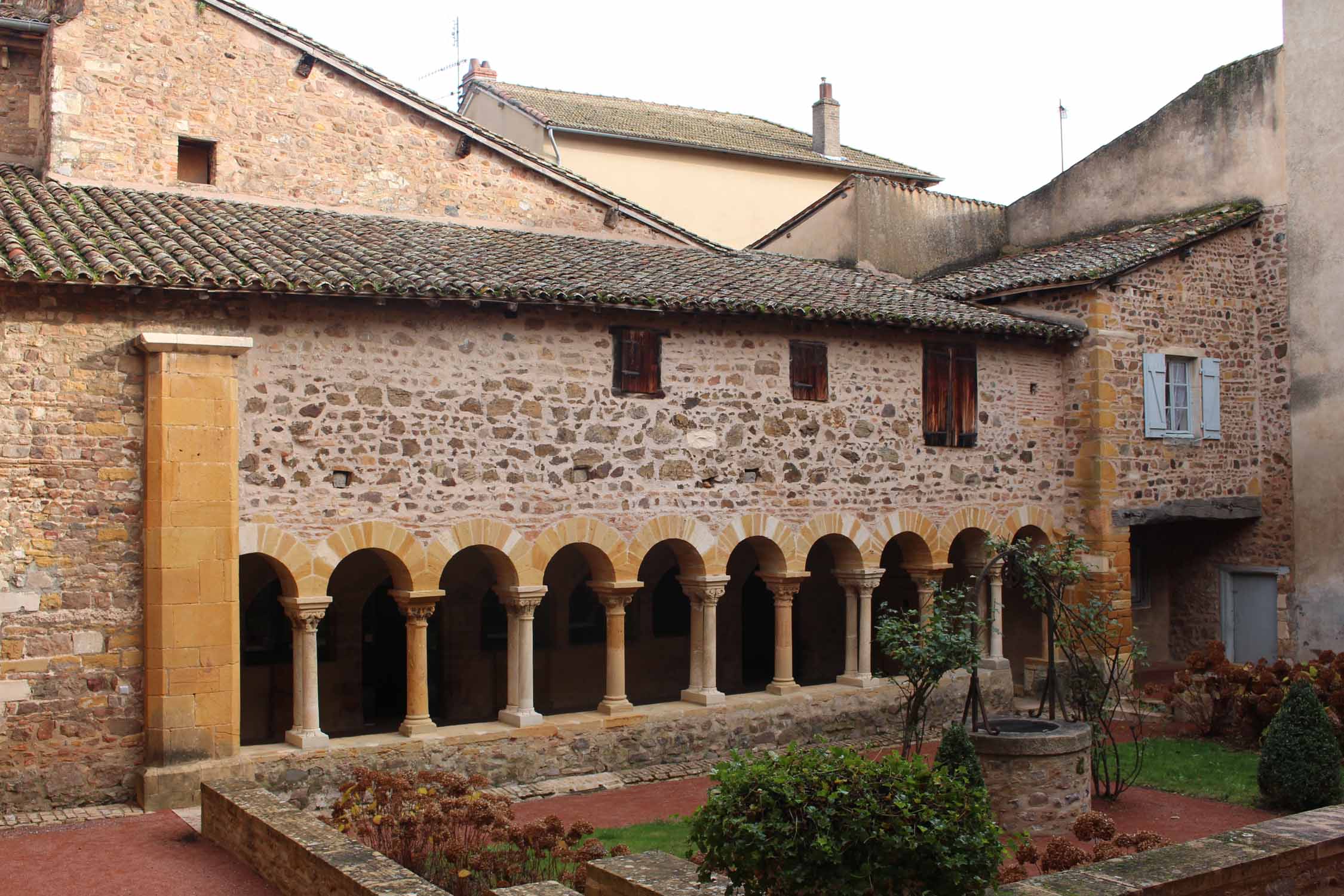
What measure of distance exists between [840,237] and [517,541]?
1006 cm

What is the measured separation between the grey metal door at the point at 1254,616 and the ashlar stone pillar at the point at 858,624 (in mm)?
6620

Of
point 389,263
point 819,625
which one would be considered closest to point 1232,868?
point 389,263

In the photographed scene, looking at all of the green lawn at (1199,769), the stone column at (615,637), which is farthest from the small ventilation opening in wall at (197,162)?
the green lawn at (1199,769)

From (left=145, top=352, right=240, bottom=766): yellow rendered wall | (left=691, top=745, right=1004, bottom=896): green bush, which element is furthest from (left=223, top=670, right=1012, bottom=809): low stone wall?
(left=691, top=745, right=1004, bottom=896): green bush

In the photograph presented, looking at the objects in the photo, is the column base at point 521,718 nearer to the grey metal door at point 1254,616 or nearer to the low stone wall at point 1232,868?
the low stone wall at point 1232,868

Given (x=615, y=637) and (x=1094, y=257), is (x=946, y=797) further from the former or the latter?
(x=1094, y=257)

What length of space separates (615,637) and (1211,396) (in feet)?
31.4

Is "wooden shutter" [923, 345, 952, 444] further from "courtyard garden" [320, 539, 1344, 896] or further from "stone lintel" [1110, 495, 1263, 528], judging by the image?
"stone lintel" [1110, 495, 1263, 528]

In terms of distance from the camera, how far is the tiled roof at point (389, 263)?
459 inches

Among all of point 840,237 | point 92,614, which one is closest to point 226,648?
point 92,614

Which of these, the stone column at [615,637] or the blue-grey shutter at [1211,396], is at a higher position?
the blue-grey shutter at [1211,396]

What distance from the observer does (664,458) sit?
14312mm

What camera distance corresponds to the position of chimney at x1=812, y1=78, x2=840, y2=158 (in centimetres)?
2938

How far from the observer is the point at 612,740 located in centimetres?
1375
